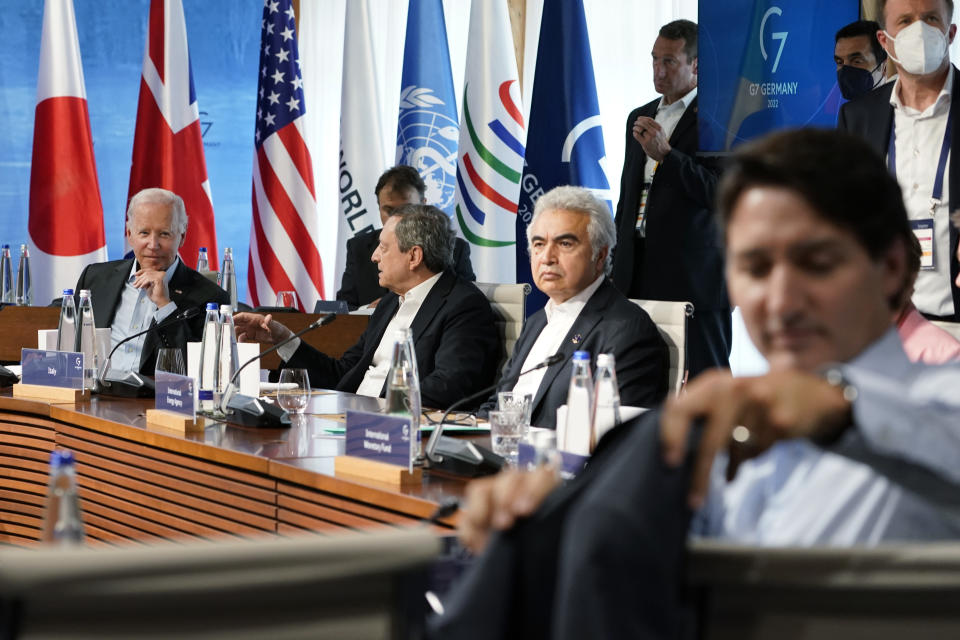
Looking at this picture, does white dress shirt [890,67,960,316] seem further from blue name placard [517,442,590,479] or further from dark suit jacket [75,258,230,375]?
dark suit jacket [75,258,230,375]

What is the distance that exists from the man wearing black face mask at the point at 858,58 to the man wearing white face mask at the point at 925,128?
549mm

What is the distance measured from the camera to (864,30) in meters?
3.83

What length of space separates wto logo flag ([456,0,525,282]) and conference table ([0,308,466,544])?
2428mm

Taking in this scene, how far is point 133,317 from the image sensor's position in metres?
4.19

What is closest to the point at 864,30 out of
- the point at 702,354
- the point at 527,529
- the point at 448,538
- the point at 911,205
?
the point at 911,205

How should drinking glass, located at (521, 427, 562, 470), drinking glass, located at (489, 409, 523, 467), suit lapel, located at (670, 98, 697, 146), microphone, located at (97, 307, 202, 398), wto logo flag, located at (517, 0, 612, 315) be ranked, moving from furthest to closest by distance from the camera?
wto logo flag, located at (517, 0, 612, 315), suit lapel, located at (670, 98, 697, 146), microphone, located at (97, 307, 202, 398), drinking glass, located at (489, 409, 523, 467), drinking glass, located at (521, 427, 562, 470)

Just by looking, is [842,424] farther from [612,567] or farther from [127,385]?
[127,385]

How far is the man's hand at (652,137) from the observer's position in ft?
14.0

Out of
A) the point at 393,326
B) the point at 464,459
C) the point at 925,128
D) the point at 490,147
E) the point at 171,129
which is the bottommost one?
the point at 464,459

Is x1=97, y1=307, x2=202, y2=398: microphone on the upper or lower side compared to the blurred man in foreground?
lower

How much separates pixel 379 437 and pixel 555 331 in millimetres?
1277

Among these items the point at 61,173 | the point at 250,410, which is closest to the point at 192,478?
the point at 250,410

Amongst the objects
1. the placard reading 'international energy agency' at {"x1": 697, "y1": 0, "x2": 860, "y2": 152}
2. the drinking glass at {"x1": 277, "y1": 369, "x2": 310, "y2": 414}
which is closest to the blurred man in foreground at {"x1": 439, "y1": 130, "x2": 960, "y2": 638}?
the drinking glass at {"x1": 277, "y1": 369, "x2": 310, "y2": 414}

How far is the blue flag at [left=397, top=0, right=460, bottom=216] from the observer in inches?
239
